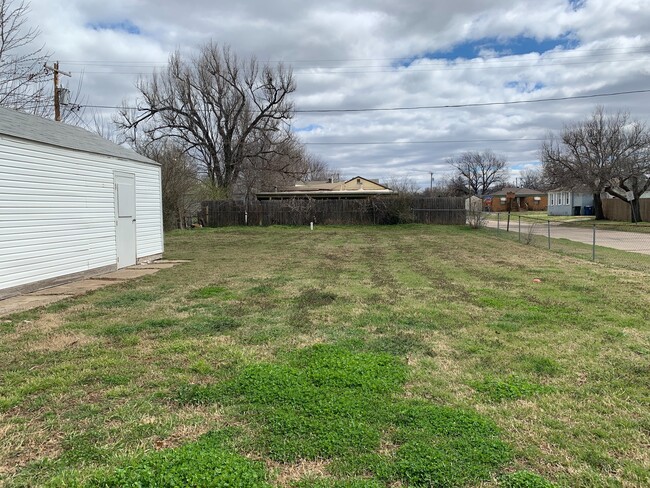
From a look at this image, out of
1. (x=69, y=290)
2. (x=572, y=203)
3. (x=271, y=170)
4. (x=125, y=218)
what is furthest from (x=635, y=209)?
(x=69, y=290)

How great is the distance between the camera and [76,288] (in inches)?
309

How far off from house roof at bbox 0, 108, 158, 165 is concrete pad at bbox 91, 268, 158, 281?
104 inches

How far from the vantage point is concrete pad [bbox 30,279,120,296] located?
745cm

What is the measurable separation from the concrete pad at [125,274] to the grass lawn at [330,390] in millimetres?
2001

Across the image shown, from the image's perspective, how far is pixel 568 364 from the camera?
3.87m

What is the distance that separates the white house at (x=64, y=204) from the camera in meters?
7.13

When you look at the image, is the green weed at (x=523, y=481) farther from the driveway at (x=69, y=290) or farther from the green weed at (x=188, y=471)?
the driveway at (x=69, y=290)

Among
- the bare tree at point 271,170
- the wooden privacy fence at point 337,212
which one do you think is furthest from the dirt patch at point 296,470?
the bare tree at point 271,170

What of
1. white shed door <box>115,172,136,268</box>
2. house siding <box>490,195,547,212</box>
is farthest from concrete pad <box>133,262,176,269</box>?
house siding <box>490,195,547,212</box>

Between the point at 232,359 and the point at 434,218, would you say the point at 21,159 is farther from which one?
the point at 434,218

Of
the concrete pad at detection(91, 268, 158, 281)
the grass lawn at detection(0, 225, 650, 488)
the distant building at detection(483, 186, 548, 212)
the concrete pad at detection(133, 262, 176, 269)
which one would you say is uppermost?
the distant building at detection(483, 186, 548, 212)

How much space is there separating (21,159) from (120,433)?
6.53 meters

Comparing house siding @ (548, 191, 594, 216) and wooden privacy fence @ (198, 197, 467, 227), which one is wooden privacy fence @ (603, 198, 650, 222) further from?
wooden privacy fence @ (198, 197, 467, 227)

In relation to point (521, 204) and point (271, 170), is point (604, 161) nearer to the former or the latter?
point (271, 170)
